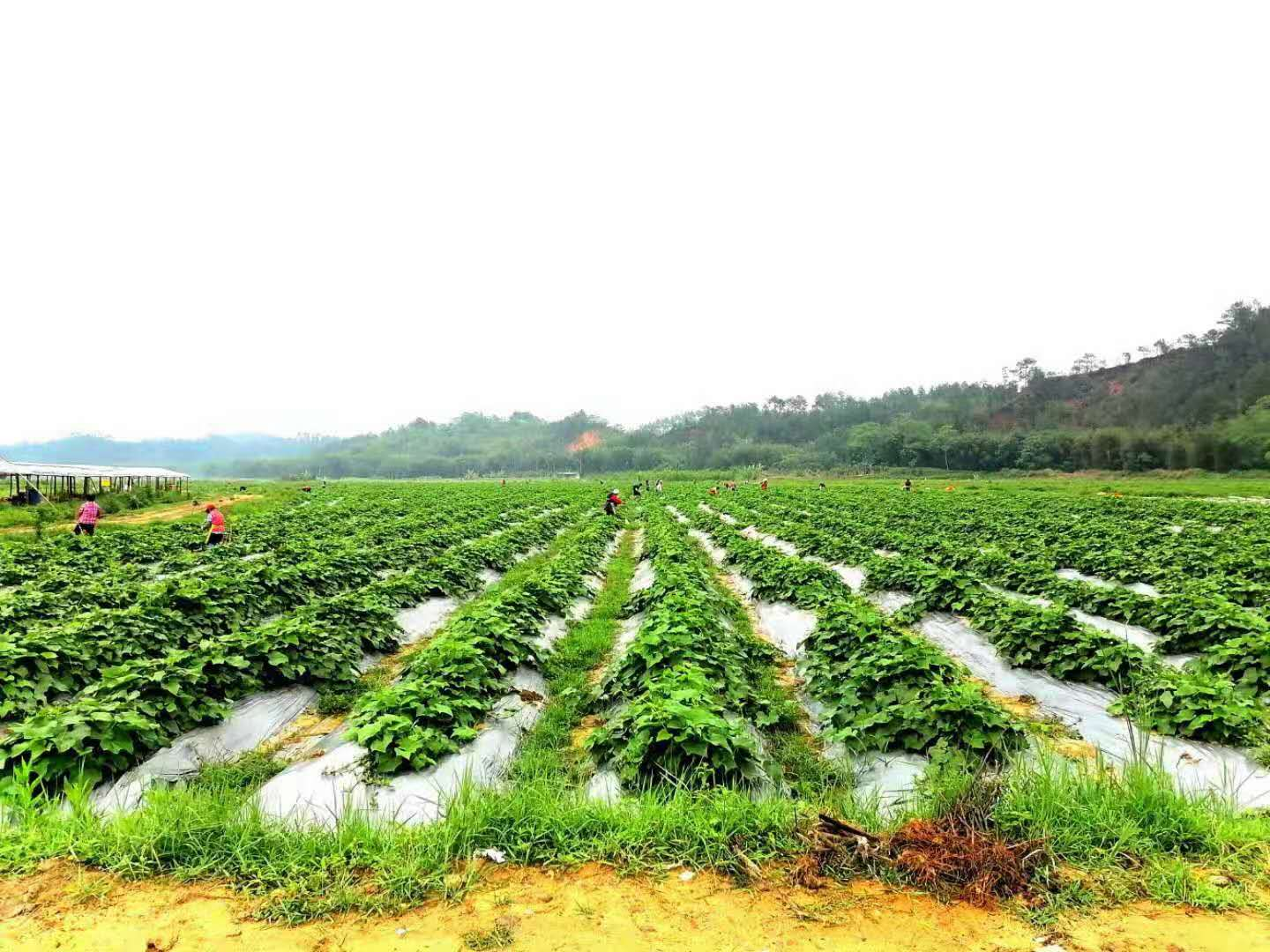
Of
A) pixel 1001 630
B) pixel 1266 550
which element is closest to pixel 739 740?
pixel 1001 630

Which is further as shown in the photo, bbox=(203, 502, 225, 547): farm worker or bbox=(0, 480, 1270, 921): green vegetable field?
bbox=(203, 502, 225, 547): farm worker

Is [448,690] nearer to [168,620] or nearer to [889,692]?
[889,692]

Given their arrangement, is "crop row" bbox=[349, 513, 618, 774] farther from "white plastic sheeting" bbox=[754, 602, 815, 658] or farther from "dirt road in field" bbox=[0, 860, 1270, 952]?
"white plastic sheeting" bbox=[754, 602, 815, 658]

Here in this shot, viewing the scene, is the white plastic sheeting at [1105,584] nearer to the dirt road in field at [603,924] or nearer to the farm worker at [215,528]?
the dirt road in field at [603,924]

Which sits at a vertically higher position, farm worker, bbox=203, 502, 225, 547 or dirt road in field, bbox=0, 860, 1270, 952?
farm worker, bbox=203, 502, 225, 547

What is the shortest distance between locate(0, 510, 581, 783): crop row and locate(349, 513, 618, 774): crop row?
136 cm

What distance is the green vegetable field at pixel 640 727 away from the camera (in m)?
3.65

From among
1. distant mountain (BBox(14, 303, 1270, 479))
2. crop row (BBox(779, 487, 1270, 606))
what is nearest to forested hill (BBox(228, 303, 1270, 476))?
distant mountain (BBox(14, 303, 1270, 479))

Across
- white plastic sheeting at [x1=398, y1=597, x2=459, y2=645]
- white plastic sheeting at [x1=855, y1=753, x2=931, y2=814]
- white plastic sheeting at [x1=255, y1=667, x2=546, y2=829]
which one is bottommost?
white plastic sheeting at [x1=398, y1=597, x2=459, y2=645]

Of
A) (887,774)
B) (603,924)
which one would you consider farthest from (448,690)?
(887,774)

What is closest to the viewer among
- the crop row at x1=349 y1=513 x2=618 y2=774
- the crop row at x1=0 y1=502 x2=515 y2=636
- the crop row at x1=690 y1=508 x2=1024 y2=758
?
the crop row at x1=349 y1=513 x2=618 y2=774

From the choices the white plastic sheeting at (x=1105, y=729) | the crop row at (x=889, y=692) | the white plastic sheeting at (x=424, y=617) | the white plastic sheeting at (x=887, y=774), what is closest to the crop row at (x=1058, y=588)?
the white plastic sheeting at (x=1105, y=729)

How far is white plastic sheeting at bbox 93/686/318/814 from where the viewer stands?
467 centimetres

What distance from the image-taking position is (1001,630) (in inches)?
323
